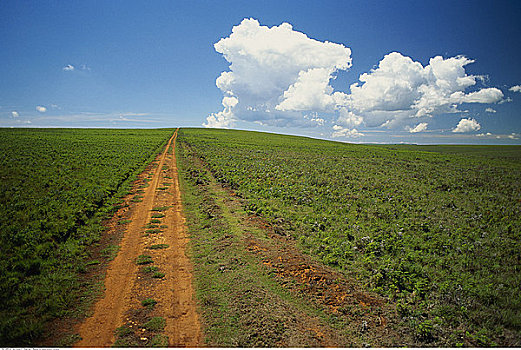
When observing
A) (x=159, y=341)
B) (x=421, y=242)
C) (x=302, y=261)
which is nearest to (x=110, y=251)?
(x=159, y=341)

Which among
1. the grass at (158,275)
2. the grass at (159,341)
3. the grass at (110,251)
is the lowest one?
the grass at (159,341)

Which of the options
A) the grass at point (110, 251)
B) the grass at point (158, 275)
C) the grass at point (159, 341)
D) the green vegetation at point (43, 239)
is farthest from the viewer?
→ the grass at point (110, 251)

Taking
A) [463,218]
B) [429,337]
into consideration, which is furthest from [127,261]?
[463,218]

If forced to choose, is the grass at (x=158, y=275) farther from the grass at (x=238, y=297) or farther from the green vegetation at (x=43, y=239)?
the green vegetation at (x=43, y=239)

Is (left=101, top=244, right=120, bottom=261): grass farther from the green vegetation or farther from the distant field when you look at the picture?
the distant field

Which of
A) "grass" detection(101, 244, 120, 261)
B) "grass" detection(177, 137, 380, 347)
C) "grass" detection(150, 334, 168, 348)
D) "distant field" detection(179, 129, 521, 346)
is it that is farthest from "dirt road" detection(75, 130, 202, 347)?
"distant field" detection(179, 129, 521, 346)

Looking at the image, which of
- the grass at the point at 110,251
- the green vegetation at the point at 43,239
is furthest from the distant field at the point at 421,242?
the green vegetation at the point at 43,239

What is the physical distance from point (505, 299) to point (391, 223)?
6583mm

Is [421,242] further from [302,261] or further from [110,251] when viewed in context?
[110,251]

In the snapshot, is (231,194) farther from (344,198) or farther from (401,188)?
(401,188)

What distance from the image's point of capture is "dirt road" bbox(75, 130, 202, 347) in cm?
595

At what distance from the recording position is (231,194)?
19484 mm

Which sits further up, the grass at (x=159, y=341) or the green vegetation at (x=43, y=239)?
the green vegetation at (x=43, y=239)

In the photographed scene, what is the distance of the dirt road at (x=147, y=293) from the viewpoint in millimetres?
5945
